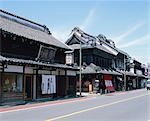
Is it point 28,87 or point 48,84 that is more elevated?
point 48,84

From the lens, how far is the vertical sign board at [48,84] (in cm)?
2864

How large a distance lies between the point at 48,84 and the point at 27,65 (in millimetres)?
5051

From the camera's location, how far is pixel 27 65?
25.1 meters

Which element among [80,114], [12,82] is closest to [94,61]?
[12,82]

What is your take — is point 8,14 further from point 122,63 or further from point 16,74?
point 122,63

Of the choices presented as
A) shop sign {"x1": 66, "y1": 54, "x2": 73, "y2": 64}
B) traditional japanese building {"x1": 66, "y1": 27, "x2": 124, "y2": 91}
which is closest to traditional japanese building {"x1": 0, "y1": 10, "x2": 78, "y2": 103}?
shop sign {"x1": 66, "y1": 54, "x2": 73, "y2": 64}

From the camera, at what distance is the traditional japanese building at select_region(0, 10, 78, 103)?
23.8 m

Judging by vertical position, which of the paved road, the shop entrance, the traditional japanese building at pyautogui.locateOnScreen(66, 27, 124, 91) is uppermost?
the traditional japanese building at pyautogui.locateOnScreen(66, 27, 124, 91)

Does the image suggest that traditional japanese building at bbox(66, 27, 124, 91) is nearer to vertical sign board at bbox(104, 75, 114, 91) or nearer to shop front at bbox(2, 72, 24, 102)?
vertical sign board at bbox(104, 75, 114, 91)

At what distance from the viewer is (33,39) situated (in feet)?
90.2

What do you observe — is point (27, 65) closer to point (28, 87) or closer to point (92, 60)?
point (28, 87)

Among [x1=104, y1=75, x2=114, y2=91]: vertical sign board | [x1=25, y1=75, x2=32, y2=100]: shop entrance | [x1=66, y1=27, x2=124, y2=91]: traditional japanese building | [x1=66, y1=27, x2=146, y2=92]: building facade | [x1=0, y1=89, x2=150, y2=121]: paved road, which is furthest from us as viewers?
[x1=104, y1=75, x2=114, y2=91]: vertical sign board

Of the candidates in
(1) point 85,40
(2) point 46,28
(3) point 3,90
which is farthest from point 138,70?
(3) point 3,90

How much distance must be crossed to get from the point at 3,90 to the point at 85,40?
85.7 ft
